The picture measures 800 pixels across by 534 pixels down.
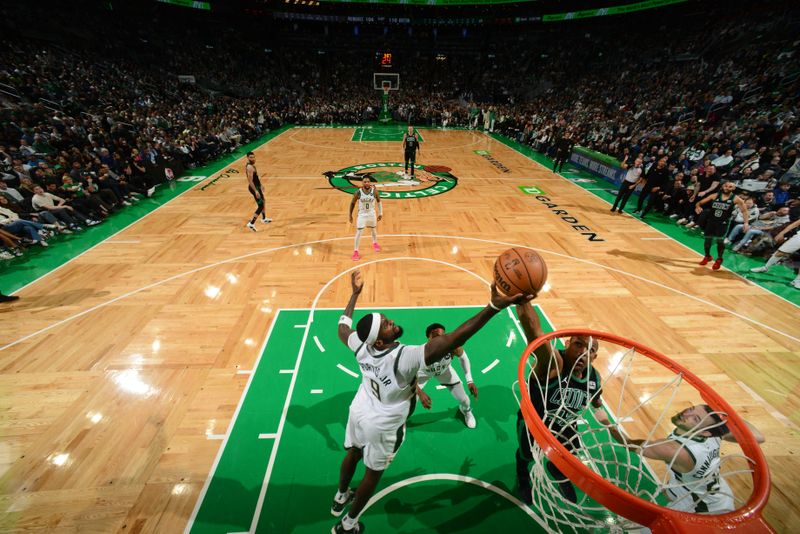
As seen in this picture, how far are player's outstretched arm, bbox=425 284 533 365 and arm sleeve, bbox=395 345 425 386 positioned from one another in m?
0.08

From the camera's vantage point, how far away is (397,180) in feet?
45.4

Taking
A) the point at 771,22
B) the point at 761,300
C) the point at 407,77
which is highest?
the point at 771,22

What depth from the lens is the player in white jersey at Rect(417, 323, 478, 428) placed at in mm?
3816

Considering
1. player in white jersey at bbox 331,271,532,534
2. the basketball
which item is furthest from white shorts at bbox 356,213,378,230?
the basketball

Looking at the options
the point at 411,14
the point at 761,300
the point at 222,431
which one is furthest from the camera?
the point at 411,14

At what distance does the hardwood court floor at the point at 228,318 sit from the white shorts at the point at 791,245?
1214mm

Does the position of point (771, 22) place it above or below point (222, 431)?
above

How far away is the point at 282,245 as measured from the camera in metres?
8.53

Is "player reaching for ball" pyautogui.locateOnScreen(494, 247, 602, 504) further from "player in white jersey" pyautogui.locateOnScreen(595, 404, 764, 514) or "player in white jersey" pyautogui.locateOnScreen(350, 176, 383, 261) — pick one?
"player in white jersey" pyautogui.locateOnScreen(350, 176, 383, 261)

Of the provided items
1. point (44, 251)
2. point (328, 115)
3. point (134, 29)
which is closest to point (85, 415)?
point (44, 251)

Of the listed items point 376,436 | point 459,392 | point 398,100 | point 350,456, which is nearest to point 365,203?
point 459,392

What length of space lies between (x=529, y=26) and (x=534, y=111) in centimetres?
1678

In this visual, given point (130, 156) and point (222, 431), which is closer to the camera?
point (222, 431)

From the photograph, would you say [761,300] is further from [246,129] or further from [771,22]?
[771,22]
